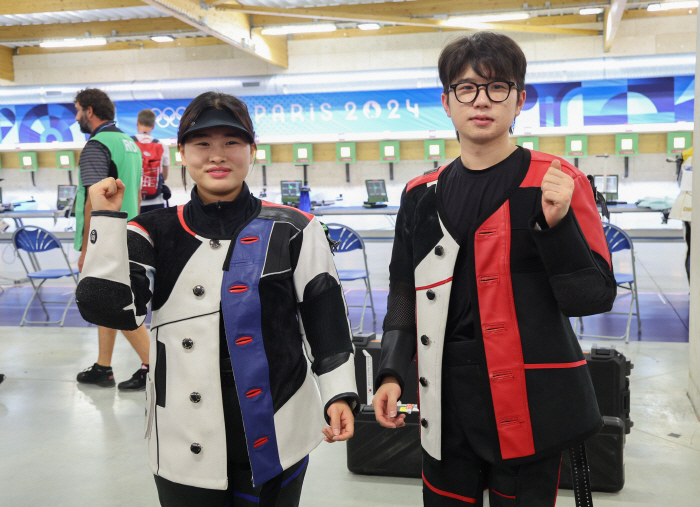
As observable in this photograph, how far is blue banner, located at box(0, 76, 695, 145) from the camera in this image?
8.18 meters

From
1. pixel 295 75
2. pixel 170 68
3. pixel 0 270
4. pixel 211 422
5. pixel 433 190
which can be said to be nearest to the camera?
pixel 211 422

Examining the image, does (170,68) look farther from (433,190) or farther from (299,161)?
(433,190)

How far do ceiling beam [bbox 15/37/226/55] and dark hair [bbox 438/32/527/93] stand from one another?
9050 millimetres

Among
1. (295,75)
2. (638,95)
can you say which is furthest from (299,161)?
(638,95)

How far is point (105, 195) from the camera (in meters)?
1.17

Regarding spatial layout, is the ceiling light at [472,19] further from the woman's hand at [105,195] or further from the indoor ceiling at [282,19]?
the woman's hand at [105,195]

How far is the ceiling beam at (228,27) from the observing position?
19.4ft

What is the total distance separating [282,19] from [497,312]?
26.4 ft

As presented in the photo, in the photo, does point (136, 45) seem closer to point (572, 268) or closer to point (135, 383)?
point (135, 383)

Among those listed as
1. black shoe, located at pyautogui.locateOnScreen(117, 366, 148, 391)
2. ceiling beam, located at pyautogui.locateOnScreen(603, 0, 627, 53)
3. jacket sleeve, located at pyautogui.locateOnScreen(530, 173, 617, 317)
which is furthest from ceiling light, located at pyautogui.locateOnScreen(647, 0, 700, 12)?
jacket sleeve, located at pyautogui.locateOnScreen(530, 173, 617, 317)

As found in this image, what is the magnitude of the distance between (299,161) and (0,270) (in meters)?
4.35

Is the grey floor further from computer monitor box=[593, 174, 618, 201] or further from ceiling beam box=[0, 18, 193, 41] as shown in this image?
ceiling beam box=[0, 18, 193, 41]

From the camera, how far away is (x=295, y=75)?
902 centimetres

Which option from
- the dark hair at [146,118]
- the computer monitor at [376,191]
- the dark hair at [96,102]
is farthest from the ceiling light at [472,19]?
the dark hair at [96,102]
